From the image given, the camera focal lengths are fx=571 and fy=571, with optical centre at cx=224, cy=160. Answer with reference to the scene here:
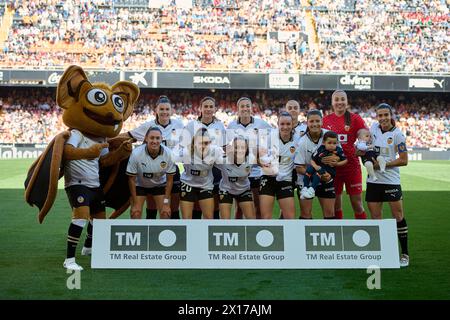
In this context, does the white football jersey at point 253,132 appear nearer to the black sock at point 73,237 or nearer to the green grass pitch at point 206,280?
the green grass pitch at point 206,280

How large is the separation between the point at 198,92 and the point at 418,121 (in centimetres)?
1375

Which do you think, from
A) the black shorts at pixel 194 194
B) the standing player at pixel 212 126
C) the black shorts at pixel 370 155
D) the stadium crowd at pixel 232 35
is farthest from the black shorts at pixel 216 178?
the stadium crowd at pixel 232 35

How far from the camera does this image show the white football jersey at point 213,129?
7383mm

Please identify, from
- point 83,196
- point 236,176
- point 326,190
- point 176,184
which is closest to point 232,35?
point 176,184

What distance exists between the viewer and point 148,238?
231 inches

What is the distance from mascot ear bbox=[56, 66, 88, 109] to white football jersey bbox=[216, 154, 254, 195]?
1.94 metres

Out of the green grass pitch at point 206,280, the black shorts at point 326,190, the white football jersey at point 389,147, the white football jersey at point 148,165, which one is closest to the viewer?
the green grass pitch at point 206,280

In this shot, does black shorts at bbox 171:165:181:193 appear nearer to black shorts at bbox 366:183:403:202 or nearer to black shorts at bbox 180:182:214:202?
black shorts at bbox 180:182:214:202

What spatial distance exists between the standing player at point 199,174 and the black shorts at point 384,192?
1845 mm

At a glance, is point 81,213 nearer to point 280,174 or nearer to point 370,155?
point 280,174

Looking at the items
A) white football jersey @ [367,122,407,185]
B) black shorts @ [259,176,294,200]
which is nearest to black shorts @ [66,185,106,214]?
black shorts @ [259,176,294,200]

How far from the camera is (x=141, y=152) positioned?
693cm

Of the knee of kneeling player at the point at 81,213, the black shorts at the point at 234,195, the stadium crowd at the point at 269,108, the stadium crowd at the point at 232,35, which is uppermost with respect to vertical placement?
the stadium crowd at the point at 232,35

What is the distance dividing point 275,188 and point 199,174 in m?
0.95
